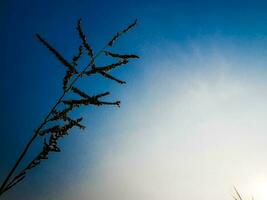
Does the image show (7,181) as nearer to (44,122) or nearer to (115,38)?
(44,122)

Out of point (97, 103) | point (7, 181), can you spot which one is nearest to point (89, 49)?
point (97, 103)

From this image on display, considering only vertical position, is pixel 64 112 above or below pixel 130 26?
below

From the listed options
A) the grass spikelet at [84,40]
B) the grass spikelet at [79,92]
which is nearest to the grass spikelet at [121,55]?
the grass spikelet at [84,40]

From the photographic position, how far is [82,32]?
342cm

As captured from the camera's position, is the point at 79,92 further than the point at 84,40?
No

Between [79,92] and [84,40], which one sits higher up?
[84,40]

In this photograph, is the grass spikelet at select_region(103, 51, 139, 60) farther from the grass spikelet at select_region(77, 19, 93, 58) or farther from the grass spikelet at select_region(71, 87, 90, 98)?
the grass spikelet at select_region(71, 87, 90, 98)

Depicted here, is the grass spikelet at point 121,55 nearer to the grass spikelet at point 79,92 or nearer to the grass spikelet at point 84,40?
the grass spikelet at point 84,40

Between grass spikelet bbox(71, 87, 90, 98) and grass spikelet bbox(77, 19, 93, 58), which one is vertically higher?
grass spikelet bbox(77, 19, 93, 58)

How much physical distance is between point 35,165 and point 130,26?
2.04m

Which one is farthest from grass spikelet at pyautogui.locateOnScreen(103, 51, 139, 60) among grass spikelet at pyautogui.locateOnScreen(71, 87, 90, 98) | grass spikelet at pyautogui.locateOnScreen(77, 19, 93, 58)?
grass spikelet at pyautogui.locateOnScreen(71, 87, 90, 98)

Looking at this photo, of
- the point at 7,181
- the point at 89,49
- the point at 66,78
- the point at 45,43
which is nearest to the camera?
the point at 7,181

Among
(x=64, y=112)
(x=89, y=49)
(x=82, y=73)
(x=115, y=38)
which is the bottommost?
(x=64, y=112)

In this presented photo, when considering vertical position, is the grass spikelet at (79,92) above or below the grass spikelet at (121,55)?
below
